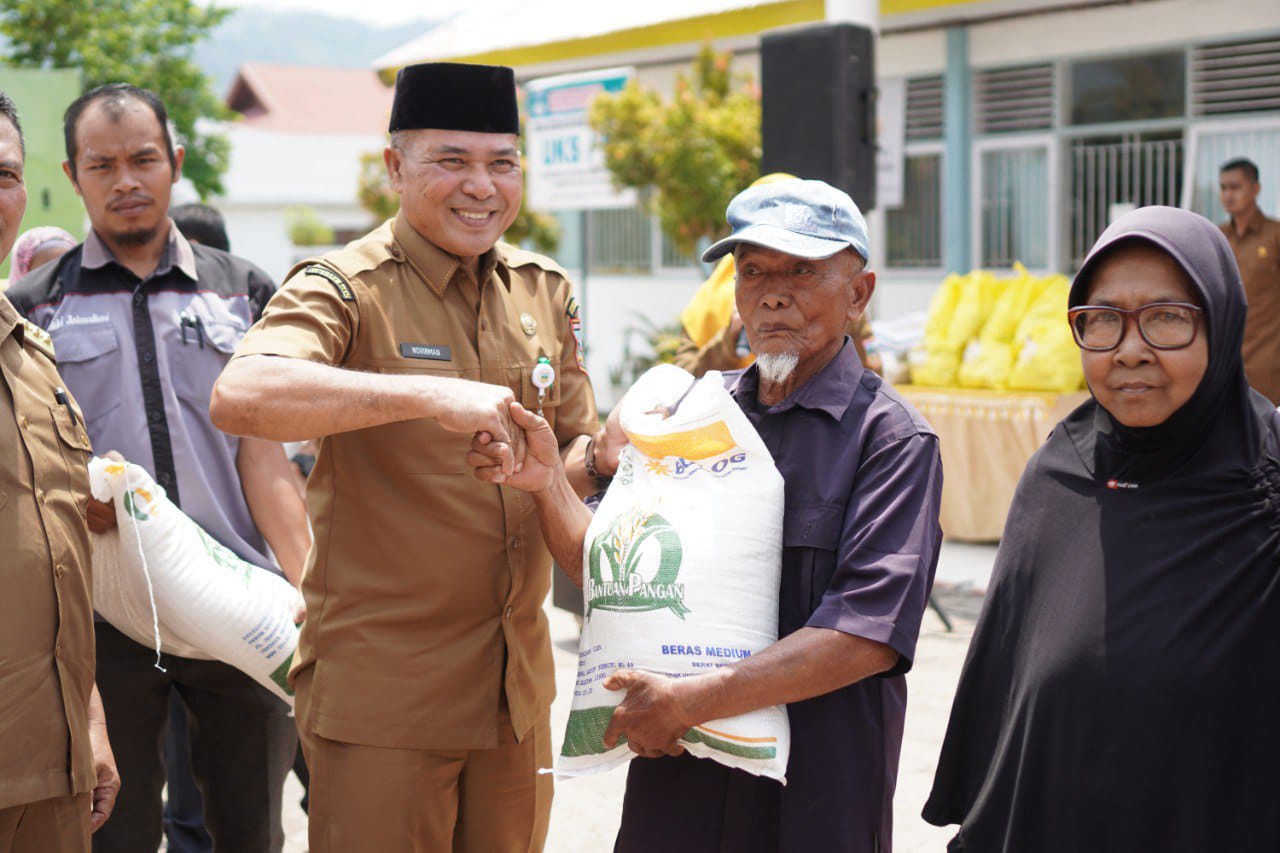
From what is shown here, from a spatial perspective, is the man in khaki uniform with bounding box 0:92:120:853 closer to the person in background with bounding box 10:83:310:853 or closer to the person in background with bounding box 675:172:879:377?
the person in background with bounding box 10:83:310:853

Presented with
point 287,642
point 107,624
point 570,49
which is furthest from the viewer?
point 570,49

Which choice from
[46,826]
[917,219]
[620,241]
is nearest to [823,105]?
[46,826]

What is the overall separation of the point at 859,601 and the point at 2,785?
59.1 inches

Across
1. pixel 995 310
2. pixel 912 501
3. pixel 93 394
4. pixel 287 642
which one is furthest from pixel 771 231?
pixel 995 310

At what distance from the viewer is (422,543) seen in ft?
8.96

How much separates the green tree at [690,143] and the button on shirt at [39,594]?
34.0 ft

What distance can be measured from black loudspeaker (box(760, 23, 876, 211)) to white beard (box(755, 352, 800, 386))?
15.3ft

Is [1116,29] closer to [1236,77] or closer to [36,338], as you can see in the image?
[1236,77]

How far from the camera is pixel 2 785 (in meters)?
2.32

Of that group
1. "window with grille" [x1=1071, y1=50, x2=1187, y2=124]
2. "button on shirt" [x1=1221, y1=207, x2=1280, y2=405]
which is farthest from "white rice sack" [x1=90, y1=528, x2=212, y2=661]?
"window with grille" [x1=1071, y1=50, x2=1187, y2=124]

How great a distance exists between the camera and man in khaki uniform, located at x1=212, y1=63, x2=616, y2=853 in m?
2.72

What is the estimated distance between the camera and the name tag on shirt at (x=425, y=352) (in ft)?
9.07

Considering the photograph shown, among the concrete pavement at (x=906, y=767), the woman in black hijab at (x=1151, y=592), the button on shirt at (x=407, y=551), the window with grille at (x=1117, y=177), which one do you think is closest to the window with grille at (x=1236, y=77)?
the window with grille at (x=1117, y=177)

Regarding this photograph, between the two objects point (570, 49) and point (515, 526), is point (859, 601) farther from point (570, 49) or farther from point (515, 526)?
point (570, 49)
